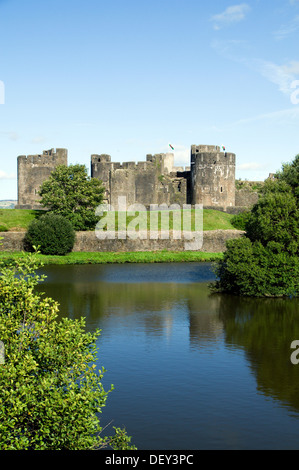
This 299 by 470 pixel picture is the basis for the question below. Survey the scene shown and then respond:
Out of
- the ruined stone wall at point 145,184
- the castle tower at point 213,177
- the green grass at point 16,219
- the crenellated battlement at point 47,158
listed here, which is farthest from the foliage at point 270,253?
the crenellated battlement at point 47,158

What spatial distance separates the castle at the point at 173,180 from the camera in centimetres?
6325

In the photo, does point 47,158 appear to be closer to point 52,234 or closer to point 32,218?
point 32,218

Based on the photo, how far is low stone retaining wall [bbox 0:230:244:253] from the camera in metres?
49.7

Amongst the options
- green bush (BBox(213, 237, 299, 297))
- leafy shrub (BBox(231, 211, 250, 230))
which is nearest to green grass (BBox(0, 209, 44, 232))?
leafy shrub (BBox(231, 211, 250, 230))

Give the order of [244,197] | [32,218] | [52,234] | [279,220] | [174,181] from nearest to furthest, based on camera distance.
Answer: [279,220] < [52,234] < [32,218] < [174,181] < [244,197]

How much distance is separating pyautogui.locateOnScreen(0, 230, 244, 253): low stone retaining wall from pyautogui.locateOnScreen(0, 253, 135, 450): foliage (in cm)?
3957

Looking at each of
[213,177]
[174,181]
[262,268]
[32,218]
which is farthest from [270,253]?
[174,181]

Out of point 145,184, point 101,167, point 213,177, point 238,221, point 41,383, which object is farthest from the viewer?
point 101,167

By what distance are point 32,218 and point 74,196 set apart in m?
7.26

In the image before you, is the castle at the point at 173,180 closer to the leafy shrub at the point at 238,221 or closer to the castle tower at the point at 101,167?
the castle tower at the point at 101,167

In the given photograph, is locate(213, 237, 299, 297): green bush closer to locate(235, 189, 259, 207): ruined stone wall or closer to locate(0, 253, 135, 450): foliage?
locate(0, 253, 135, 450): foliage

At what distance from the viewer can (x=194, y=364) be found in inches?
653

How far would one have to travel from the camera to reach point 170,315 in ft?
78.0

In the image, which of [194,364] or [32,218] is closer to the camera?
[194,364]
